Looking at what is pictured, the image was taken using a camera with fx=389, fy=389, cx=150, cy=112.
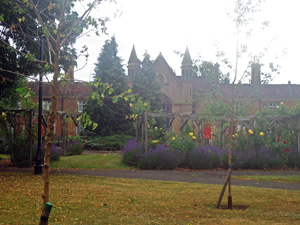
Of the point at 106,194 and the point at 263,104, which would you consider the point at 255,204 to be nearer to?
the point at 106,194

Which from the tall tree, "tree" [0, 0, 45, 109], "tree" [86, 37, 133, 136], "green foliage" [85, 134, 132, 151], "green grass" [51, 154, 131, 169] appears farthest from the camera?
the tall tree

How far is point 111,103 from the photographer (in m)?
32.6

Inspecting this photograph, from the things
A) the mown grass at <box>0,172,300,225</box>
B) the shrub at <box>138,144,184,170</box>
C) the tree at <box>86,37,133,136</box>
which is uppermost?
the tree at <box>86,37,133,136</box>

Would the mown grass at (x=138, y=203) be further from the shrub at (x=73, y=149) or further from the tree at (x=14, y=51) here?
the shrub at (x=73, y=149)

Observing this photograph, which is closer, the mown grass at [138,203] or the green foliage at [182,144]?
the mown grass at [138,203]

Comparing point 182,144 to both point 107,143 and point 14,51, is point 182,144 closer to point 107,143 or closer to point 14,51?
point 14,51

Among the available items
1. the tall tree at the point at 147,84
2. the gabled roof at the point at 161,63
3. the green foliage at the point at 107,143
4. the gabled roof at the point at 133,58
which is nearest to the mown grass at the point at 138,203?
the green foliage at the point at 107,143

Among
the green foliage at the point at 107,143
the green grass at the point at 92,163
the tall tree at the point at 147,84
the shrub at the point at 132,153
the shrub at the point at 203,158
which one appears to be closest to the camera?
the shrub at the point at 203,158

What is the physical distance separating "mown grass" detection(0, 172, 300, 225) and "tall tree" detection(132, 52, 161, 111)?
25.5 meters

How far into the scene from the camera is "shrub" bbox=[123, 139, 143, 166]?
60.6ft

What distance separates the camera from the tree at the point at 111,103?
106 feet

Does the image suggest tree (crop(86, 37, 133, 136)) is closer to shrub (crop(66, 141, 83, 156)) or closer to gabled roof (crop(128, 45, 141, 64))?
shrub (crop(66, 141, 83, 156))

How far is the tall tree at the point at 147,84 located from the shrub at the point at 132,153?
18854 millimetres

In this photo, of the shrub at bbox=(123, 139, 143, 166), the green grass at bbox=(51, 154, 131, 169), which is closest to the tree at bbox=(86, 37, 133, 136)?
the green grass at bbox=(51, 154, 131, 169)
